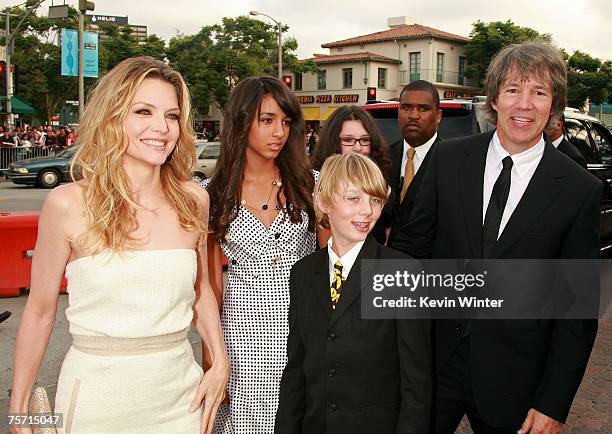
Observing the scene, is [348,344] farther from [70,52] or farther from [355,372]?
[70,52]

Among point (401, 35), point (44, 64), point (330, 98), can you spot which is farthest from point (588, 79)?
point (44, 64)

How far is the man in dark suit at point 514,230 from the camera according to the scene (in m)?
2.47

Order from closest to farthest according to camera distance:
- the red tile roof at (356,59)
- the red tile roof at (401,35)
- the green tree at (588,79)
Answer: the red tile roof at (356,59) < the red tile roof at (401,35) < the green tree at (588,79)

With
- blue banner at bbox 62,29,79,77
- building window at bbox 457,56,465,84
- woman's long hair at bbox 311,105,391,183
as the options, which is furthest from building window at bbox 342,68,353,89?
woman's long hair at bbox 311,105,391,183

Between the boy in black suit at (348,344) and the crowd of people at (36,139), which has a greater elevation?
the crowd of people at (36,139)

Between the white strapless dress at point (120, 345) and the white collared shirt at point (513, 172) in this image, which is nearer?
the white strapless dress at point (120, 345)

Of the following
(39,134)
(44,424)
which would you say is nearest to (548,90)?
(44,424)

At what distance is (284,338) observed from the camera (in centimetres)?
296

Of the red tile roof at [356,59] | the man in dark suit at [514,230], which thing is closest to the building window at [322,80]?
the red tile roof at [356,59]

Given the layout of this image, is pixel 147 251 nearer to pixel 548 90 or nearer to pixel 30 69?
pixel 548 90

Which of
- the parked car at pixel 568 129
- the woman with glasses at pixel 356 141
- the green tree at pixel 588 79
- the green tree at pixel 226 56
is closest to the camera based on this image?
the woman with glasses at pixel 356 141

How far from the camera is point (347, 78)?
57.8 metres

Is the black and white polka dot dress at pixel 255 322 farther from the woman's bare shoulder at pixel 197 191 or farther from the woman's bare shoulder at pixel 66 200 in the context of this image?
the woman's bare shoulder at pixel 66 200

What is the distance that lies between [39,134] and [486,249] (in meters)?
27.9
